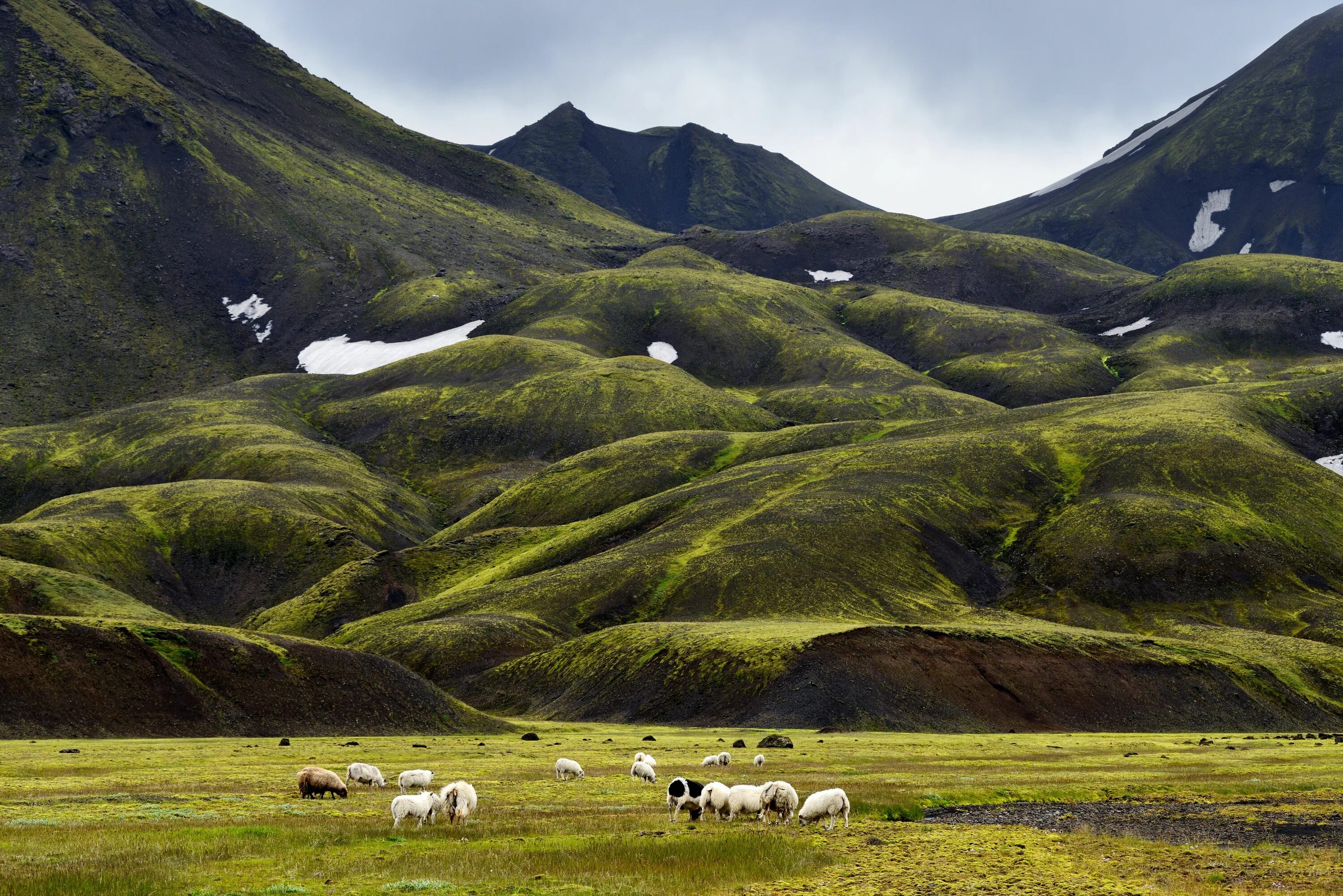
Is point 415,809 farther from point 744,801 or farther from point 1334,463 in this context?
point 1334,463

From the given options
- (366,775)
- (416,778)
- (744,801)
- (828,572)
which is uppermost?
(828,572)

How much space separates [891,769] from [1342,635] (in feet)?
293

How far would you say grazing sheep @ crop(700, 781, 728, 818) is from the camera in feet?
109

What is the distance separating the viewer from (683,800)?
33250 millimetres

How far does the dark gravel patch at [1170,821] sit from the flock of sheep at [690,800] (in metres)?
5.29

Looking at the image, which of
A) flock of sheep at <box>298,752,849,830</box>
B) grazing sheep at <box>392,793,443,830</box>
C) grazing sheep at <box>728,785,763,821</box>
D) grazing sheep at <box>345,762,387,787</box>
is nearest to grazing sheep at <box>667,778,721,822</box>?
flock of sheep at <box>298,752,849,830</box>

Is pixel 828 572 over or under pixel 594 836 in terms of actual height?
over

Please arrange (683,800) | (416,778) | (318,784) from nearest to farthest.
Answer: (683,800), (318,784), (416,778)

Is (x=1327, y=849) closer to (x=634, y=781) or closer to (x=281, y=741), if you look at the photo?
(x=634, y=781)

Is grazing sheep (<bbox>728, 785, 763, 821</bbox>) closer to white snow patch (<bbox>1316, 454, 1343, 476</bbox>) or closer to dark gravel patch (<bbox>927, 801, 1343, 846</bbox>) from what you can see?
dark gravel patch (<bbox>927, 801, 1343, 846</bbox>)

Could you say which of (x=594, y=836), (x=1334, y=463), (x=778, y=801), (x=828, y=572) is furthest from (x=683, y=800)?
(x=1334, y=463)

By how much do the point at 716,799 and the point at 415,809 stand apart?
8731 millimetres

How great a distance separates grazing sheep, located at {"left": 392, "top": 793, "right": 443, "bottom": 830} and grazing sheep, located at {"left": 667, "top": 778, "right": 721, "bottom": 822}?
270 inches

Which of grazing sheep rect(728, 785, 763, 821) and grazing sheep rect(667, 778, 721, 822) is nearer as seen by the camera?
grazing sheep rect(667, 778, 721, 822)
